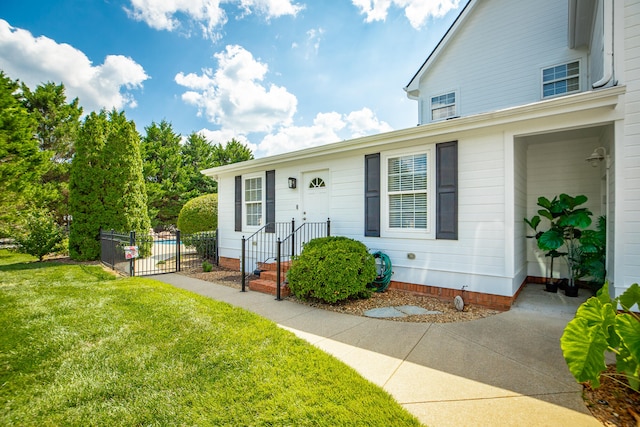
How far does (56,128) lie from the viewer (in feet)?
51.7

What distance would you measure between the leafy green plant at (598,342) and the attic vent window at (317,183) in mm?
5262

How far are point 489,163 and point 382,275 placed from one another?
109 inches

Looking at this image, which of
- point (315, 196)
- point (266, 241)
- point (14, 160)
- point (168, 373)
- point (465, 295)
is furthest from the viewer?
point (14, 160)

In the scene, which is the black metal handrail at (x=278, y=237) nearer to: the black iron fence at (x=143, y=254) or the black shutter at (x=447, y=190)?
the black iron fence at (x=143, y=254)

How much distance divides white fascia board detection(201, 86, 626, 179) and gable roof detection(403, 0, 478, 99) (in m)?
4.68

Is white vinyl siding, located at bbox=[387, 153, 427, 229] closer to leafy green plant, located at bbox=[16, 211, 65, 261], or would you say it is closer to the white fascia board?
the white fascia board

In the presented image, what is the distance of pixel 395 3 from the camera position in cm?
735

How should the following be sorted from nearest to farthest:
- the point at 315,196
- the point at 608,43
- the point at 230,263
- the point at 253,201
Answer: the point at 608,43 < the point at 315,196 < the point at 253,201 < the point at 230,263

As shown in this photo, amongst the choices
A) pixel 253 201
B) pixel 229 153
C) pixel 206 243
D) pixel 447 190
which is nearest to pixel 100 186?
pixel 206 243

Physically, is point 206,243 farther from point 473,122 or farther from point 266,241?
point 473,122

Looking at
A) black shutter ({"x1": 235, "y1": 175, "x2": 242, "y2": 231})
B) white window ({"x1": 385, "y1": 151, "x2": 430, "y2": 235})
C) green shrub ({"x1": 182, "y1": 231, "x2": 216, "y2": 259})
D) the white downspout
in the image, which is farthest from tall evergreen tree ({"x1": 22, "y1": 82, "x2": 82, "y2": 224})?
the white downspout

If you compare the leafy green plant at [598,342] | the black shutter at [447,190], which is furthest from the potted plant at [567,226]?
the leafy green plant at [598,342]

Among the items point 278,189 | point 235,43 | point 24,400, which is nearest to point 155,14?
point 235,43

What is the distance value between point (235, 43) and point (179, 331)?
867 centimetres
